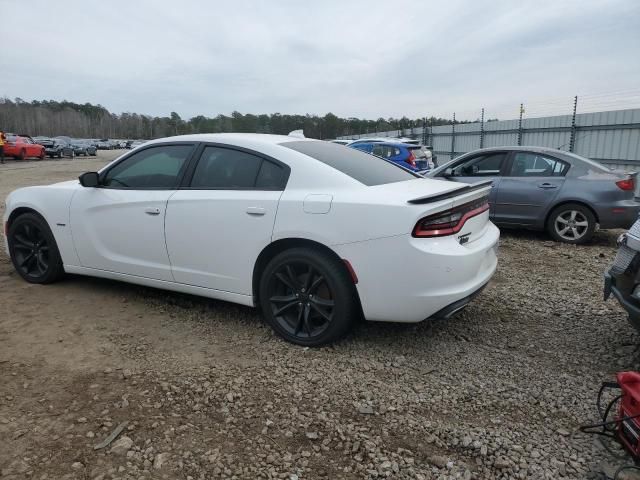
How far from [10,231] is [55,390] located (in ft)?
8.91

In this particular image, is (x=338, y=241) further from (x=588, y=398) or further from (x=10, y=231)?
(x=10, y=231)

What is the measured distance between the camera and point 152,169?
4180 millimetres

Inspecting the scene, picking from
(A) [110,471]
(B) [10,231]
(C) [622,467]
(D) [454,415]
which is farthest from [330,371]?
(B) [10,231]

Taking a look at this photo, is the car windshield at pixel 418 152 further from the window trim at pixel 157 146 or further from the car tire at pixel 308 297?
the car tire at pixel 308 297

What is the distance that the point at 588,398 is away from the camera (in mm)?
2826

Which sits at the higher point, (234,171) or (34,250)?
(234,171)

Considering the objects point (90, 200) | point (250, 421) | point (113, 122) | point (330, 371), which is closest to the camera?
point (250, 421)

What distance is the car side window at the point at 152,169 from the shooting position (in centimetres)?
403

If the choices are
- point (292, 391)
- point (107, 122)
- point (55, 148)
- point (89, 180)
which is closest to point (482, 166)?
point (89, 180)

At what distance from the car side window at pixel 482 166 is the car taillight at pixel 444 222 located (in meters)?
4.58

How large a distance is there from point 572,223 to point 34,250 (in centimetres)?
676

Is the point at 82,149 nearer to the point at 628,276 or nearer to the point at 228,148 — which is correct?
the point at 228,148

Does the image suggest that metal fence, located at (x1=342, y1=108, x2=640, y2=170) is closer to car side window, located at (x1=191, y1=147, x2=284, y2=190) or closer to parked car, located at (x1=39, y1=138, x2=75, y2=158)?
car side window, located at (x1=191, y1=147, x2=284, y2=190)

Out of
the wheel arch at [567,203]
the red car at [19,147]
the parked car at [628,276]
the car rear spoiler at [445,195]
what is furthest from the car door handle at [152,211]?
the red car at [19,147]
